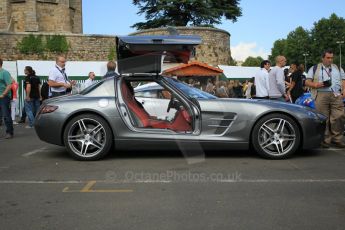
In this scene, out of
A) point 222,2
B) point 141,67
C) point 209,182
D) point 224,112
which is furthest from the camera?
point 222,2

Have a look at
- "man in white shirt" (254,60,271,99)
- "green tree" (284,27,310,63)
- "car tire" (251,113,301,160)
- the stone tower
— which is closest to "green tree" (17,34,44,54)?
the stone tower

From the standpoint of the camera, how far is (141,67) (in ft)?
23.8

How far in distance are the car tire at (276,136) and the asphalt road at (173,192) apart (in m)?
0.18

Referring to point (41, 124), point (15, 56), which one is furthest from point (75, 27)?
point (41, 124)

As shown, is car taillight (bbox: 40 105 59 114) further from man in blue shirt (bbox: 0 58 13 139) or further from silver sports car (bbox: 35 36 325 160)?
man in blue shirt (bbox: 0 58 13 139)

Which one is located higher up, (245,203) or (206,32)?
(206,32)

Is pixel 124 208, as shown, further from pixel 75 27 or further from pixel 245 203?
pixel 75 27

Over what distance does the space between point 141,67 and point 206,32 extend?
3392cm

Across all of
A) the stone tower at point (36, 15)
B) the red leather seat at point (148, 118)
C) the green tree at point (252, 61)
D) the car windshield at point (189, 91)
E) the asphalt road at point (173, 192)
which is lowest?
the asphalt road at point (173, 192)

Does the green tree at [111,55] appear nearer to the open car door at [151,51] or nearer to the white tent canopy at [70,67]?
the white tent canopy at [70,67]

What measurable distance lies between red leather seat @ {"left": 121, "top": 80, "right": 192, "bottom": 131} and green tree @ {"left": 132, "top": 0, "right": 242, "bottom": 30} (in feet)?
140

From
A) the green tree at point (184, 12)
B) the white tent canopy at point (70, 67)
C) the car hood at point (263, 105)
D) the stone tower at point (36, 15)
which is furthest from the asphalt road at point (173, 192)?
the green tree at point (184, 12)

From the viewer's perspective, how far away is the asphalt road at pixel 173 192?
3.93 meters

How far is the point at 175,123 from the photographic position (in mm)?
6973
